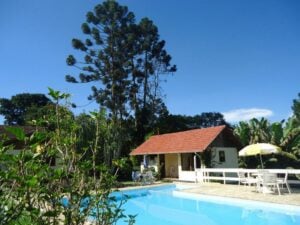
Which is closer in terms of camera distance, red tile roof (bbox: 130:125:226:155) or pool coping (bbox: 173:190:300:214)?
pool coping (bbox: 173:190:300:214)

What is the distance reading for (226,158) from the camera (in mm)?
26672

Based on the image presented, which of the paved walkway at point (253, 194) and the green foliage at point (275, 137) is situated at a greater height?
the green foliage at point (275, 137)

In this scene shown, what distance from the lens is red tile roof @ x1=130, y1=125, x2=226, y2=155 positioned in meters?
25.6

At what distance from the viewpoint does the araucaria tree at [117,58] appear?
3738 centimetres

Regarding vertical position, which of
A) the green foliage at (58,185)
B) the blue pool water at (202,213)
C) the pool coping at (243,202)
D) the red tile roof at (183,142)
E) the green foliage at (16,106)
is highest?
the green foliage at (16,106)

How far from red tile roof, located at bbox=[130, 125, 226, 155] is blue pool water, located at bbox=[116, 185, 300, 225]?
22.9ft

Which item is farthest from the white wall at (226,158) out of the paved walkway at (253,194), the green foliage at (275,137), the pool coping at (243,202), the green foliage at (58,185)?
the green foliage at (58,185)

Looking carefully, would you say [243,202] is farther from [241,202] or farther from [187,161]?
[187,161]

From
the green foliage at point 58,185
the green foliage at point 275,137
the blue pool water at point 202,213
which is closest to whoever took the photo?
the green foliage at point 58,185

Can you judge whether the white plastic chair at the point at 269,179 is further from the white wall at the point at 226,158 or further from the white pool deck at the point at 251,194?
the white wall at the point at 226,158

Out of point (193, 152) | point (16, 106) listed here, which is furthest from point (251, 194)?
point (16, 106)

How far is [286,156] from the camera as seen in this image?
23.1 metres

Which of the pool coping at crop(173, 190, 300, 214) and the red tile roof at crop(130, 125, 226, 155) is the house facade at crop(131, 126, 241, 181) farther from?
the pool coping at crop(173, 190, 300, 214)

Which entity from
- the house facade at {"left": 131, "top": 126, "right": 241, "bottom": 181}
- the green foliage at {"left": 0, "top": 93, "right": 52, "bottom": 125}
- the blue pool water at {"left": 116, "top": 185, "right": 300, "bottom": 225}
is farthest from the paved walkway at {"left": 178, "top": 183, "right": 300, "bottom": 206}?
the green foliage at {"left": 0, "top": 93, "right": 52, "bottom": 125}
